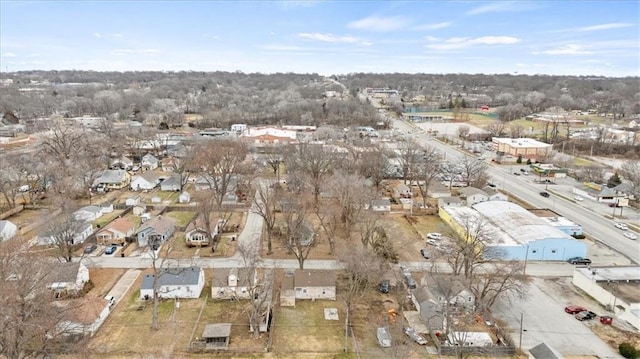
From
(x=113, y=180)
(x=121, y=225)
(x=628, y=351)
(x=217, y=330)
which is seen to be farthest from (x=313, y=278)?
(x=113, y=180)

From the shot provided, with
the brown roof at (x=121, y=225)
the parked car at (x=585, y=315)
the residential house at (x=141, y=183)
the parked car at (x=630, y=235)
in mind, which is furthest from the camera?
the residential house at (x=141, y=183)

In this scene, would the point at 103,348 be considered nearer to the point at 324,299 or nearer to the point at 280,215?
the point at 324,299

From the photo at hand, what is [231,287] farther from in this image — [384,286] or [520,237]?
[520,237]

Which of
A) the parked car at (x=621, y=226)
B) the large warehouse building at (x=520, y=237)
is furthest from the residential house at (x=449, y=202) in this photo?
the parked car at (x=621, y=226)

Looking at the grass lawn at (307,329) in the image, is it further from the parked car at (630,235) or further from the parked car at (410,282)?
the parked car at (630,235)

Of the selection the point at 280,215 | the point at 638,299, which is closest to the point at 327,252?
the point at 280,215
